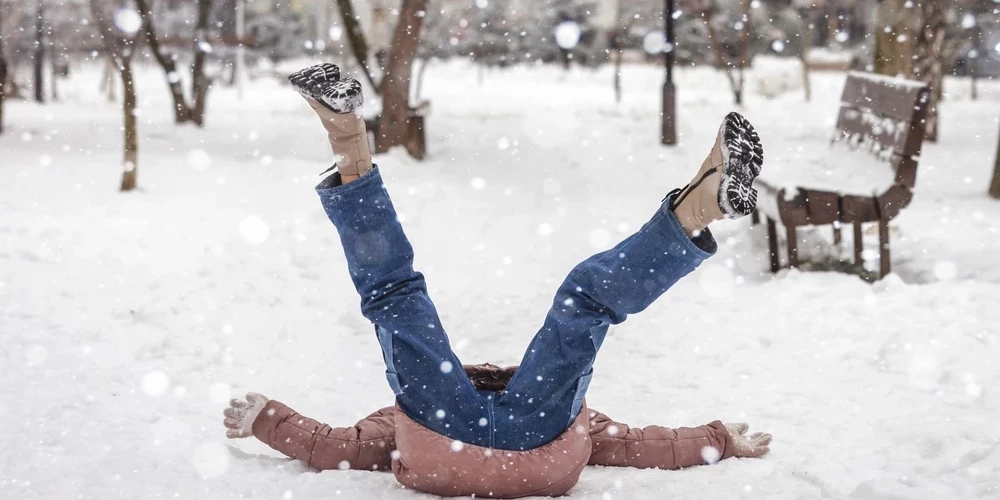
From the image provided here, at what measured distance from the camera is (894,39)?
35.3 ft

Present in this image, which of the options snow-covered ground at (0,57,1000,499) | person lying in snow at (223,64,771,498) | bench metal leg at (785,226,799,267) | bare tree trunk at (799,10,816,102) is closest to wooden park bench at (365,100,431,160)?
snow-covered ground at (0,57,1000,499)

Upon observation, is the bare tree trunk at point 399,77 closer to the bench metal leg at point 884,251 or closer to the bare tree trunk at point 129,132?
the bare tree trunk at point 129,132

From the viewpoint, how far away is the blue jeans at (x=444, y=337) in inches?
102

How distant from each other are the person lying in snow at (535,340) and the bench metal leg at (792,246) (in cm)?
340

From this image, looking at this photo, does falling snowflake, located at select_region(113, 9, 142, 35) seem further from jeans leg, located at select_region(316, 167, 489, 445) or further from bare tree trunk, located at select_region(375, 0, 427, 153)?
jeans leg, located at select_region(316, 167, 489, 445)

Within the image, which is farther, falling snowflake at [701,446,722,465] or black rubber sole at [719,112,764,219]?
falling snowflake at [701,446,722,465]

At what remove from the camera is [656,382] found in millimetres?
4266

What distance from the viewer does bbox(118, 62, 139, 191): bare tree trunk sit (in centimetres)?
806

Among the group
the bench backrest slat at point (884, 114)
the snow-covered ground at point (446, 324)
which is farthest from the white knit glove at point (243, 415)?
the bench backrest slat at point (884, 114)

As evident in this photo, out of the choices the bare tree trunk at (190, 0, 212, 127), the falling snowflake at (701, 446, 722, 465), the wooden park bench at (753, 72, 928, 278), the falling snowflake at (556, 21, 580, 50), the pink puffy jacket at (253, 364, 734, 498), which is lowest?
the falling snowflake at (701, 446, 722, 465)

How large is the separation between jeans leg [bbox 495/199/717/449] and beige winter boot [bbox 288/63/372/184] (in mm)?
746

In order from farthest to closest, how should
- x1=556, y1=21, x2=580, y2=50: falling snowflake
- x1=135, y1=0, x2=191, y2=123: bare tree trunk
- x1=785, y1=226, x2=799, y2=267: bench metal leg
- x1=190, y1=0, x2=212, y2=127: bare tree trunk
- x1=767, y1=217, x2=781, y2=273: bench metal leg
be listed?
x1=556, y1=21, x2=580, y2=50: falling snowflake → x1=190, y1=0, x2=212, y2=127: bare tree trunk → x1=135, y1=0, x2=191, y2=123: bare tree trunk → x1=767, y1=217, x2=781, y2=273: bench metal leg → x1=785, y1=226, x2=799, y2=267: bench metal leg

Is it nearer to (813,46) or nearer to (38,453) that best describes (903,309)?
(38,453)

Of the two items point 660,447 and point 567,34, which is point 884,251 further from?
point 567,34
